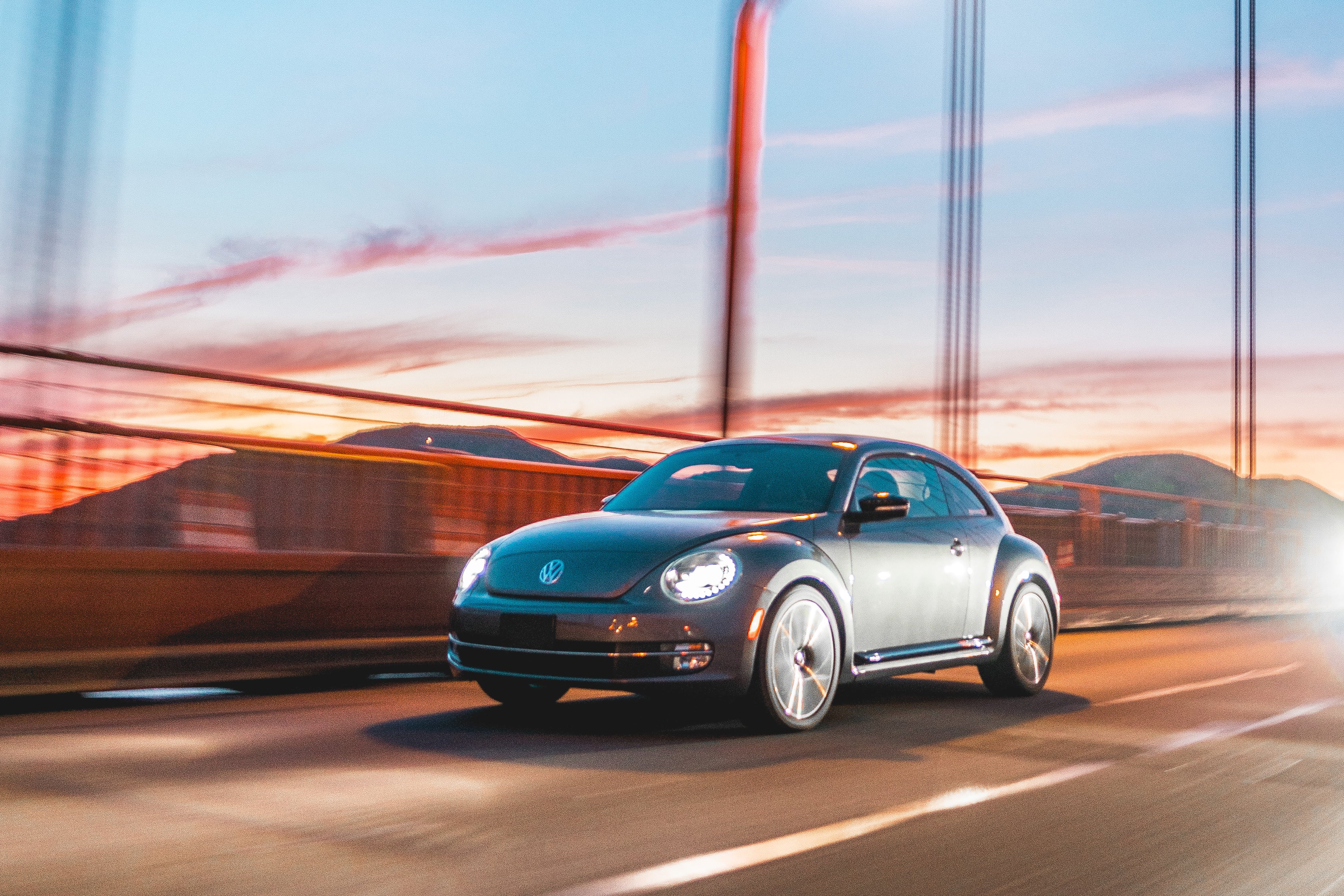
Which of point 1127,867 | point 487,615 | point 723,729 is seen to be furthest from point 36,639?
point 1127,867

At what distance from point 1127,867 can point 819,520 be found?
3236 millimetres

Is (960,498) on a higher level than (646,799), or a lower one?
higher

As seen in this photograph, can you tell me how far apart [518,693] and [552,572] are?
1072 mm

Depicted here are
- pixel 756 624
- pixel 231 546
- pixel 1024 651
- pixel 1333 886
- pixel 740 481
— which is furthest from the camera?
pixel 1024 651

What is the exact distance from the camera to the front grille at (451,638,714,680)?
6738mm

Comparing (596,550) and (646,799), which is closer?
(646,799)

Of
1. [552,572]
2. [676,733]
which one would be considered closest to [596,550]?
[552,572]

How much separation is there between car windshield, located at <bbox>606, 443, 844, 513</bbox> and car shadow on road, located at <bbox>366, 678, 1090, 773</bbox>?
3.71 feet

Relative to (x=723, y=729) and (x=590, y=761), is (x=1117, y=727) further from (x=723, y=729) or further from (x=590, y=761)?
(x=590, y=761)

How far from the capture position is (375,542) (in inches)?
388

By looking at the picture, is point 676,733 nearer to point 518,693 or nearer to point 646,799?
point 518,693

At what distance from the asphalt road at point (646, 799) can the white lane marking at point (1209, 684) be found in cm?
67

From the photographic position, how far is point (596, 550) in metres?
7.05

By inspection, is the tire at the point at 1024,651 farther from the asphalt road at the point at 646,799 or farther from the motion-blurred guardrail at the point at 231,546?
the motion-blurred guardrail at the point at 231,546
